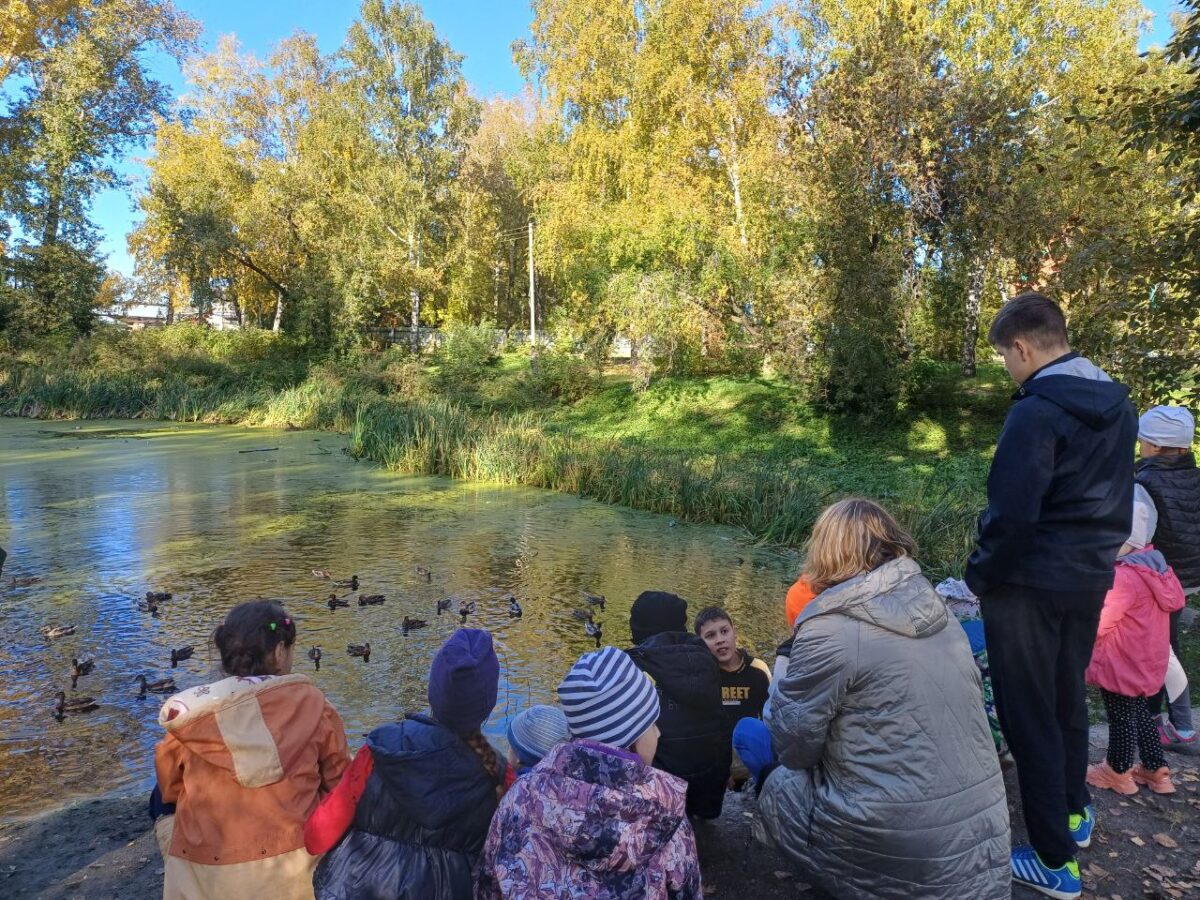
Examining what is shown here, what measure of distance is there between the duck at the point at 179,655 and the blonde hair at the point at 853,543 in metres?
4.06

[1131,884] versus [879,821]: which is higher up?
[879,821]

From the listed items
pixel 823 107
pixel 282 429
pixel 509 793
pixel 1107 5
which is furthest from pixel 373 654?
pixel 1107 5

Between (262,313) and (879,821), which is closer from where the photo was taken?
(879,821)

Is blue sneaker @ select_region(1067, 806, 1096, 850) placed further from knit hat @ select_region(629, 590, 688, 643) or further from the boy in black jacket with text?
knit hat @ select_region(629, 590, 688, 643)

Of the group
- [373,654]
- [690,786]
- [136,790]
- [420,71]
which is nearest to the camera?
[690,786]

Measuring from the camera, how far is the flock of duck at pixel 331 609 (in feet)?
14.1

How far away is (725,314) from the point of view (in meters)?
19.6

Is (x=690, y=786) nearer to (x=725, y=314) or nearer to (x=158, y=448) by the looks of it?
(x=158, y=448)

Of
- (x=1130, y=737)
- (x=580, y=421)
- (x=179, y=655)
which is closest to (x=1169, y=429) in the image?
(x=1130, y=737)

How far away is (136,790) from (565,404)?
18036 mm

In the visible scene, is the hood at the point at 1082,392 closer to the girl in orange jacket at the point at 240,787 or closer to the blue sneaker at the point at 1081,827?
the blue sneaker at the point at 1081,827

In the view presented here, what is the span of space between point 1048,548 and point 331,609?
498 cm

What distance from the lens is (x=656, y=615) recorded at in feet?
9.97

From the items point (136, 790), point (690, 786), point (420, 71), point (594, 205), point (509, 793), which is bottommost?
point (136, 790)
